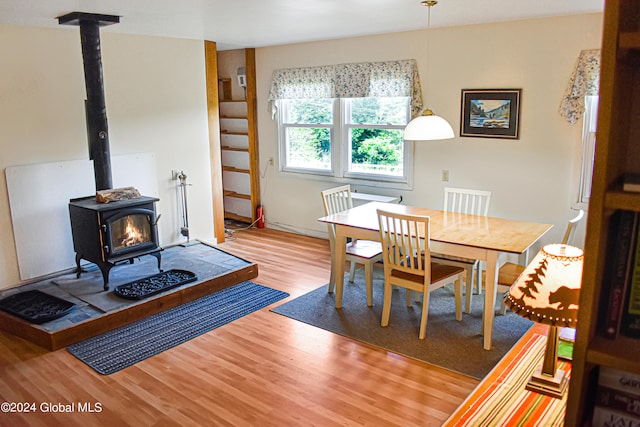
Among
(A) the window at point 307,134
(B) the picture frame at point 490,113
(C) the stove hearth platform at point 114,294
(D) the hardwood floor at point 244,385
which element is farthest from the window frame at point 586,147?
(C) the stove hearth platform at point 114,294

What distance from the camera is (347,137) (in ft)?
19.4

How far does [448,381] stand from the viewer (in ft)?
10.2

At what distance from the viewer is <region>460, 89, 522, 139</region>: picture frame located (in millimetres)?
4637

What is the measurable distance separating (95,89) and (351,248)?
2486 mm

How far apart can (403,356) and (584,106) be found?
258 centimetres

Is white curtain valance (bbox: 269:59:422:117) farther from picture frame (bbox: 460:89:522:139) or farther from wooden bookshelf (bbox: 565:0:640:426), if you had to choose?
wooden bookshelf (bbox: 565:0:640:426)

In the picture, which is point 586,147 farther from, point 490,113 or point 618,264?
point 618,264

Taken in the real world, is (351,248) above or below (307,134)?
below

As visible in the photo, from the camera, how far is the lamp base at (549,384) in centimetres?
164

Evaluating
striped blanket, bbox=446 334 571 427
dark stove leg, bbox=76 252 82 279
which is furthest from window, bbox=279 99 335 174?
striped blanket, bbox=446 334 571 427

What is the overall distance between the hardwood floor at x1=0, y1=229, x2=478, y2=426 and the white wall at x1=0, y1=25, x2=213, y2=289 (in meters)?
1.70

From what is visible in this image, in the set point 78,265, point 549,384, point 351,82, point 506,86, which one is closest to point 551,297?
point 549,384

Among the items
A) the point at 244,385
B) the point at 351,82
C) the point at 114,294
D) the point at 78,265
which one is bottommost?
the point at 244,385

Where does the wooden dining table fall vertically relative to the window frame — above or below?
below
